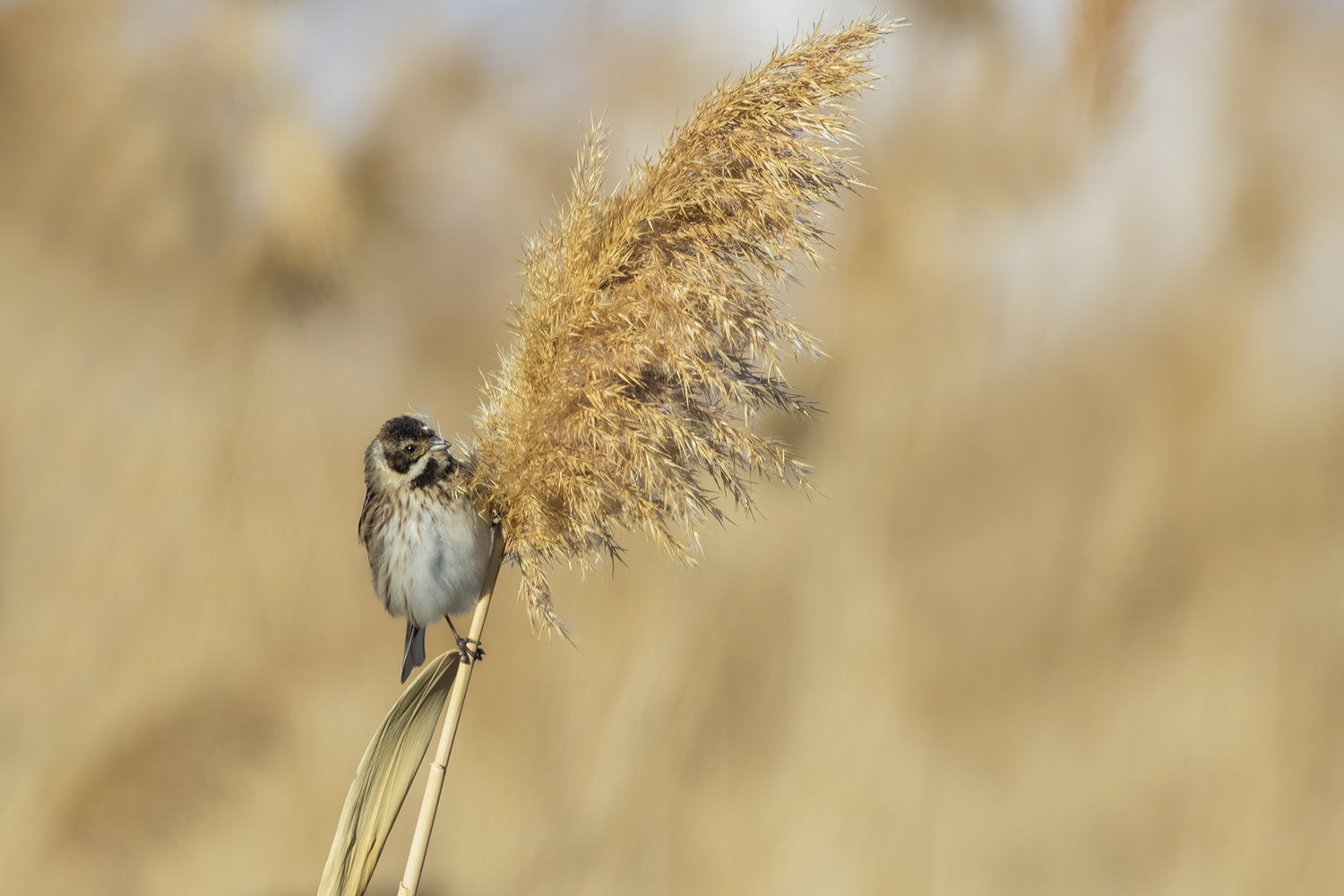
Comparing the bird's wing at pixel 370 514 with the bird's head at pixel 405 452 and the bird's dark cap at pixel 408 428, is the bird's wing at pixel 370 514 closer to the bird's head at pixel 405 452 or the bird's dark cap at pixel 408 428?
the bird's head at pixel 405 452

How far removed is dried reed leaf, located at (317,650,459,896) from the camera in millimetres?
569

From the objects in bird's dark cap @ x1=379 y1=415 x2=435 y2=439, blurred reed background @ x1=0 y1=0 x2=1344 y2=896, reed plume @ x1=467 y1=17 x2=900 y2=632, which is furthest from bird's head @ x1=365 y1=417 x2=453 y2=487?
blurred reed background @ x1=0 y1=0 x2=1344 y2=896

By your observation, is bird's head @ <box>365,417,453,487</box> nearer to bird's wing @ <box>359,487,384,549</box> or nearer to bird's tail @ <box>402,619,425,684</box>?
bird's wing @ <box>359,487,384,549</box>

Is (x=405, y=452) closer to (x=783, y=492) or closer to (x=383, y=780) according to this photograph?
(x=383, y=780)

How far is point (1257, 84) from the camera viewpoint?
1572mm

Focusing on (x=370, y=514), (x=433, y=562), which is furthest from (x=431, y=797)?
(x=370, y=514)

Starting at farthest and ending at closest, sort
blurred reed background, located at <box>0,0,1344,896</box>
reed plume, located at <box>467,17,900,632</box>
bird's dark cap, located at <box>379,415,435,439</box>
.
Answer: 1. blurred reed background, located at <box>0,0,1344,896</box>
2. bird's dark cap, located at <box>379,415,435,439</box>
3. reed plume, located at <box>467,17,900,632</box>

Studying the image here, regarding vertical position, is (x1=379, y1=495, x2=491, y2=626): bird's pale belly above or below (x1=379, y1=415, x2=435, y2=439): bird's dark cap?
below

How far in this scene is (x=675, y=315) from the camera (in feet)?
1.91

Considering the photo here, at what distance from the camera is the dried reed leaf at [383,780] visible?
569 millimetres

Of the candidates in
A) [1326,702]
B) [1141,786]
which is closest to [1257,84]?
[1326,702]

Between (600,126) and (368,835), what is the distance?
0.55 metres

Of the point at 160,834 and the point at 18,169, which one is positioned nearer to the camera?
the point at 160,834

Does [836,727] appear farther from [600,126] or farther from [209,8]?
[209,8]
